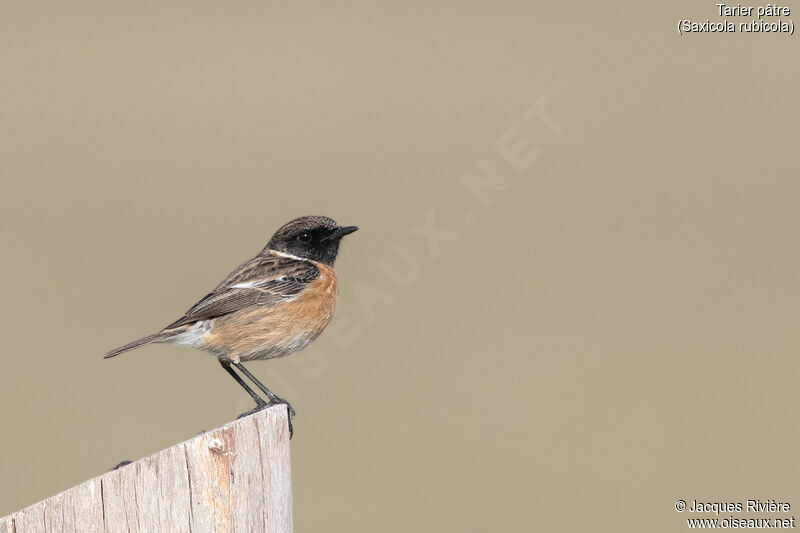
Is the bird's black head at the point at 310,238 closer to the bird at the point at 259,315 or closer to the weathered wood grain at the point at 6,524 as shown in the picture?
the bird at the point at 259,315

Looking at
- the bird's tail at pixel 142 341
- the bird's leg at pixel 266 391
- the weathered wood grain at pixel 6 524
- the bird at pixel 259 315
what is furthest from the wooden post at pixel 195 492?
the bird at pixel 259 315

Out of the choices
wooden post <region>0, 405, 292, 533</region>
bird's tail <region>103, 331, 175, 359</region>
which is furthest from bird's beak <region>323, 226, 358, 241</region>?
wooden post <region>0, 405, 292, 533</region>

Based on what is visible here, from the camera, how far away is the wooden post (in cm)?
359

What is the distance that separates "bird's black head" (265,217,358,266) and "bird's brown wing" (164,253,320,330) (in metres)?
0.21

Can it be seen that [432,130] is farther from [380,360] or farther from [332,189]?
[380,360]

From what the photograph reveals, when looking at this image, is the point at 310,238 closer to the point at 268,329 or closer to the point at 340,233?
A: the point at 340,233

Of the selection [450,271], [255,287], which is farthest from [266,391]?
[450,271]

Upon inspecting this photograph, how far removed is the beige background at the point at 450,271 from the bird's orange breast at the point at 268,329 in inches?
63.8

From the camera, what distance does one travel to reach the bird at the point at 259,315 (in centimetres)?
739

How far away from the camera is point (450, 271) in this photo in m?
18.2

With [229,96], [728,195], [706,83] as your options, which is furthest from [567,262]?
[229,96]

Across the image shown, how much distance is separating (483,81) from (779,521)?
18925 mm

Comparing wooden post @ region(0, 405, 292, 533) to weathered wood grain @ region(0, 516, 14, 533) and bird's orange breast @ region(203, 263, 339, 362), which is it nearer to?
weathered wood grain @ region(0, 516, 14, 533)

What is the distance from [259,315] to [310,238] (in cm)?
88
